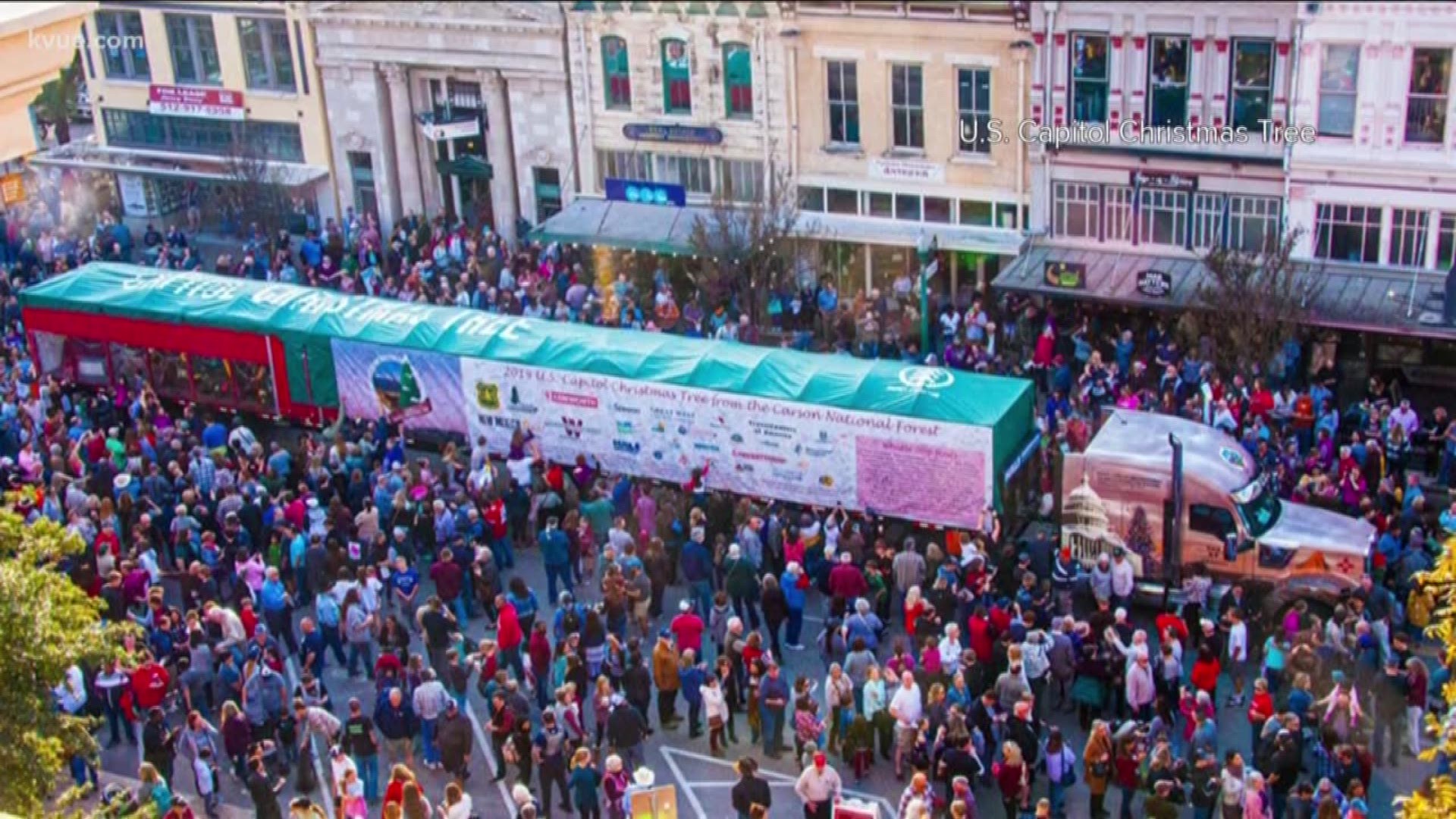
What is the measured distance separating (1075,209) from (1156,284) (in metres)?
3.20

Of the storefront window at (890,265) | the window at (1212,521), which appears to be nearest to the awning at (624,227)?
the storefront window at (890,265)

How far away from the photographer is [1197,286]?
33844 millimetres

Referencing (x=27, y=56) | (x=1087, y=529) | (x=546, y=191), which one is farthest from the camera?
(x=546, y=191)

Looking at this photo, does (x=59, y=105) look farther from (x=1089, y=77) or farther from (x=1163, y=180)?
(x=1163, y=180)

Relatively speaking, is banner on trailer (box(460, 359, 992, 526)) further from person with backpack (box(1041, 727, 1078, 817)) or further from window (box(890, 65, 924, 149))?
window (box(890, 65, 924, 149))

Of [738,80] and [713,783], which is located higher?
[738,80]

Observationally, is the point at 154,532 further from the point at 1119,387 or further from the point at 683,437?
the point at 1119,387

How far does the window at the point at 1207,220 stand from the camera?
35.6 m

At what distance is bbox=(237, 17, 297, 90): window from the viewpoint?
4653cm

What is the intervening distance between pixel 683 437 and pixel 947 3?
40.5ft

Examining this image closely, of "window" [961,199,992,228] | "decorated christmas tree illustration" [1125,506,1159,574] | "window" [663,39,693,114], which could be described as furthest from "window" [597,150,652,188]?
"decorated christmas tree illustration" [1125,506,1159,574]

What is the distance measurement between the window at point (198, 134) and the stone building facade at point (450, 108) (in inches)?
71.0

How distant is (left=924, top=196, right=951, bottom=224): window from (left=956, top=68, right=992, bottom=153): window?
1351 mm

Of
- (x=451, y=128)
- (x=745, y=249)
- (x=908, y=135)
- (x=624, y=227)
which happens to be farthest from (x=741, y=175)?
(x=451, y=128)
